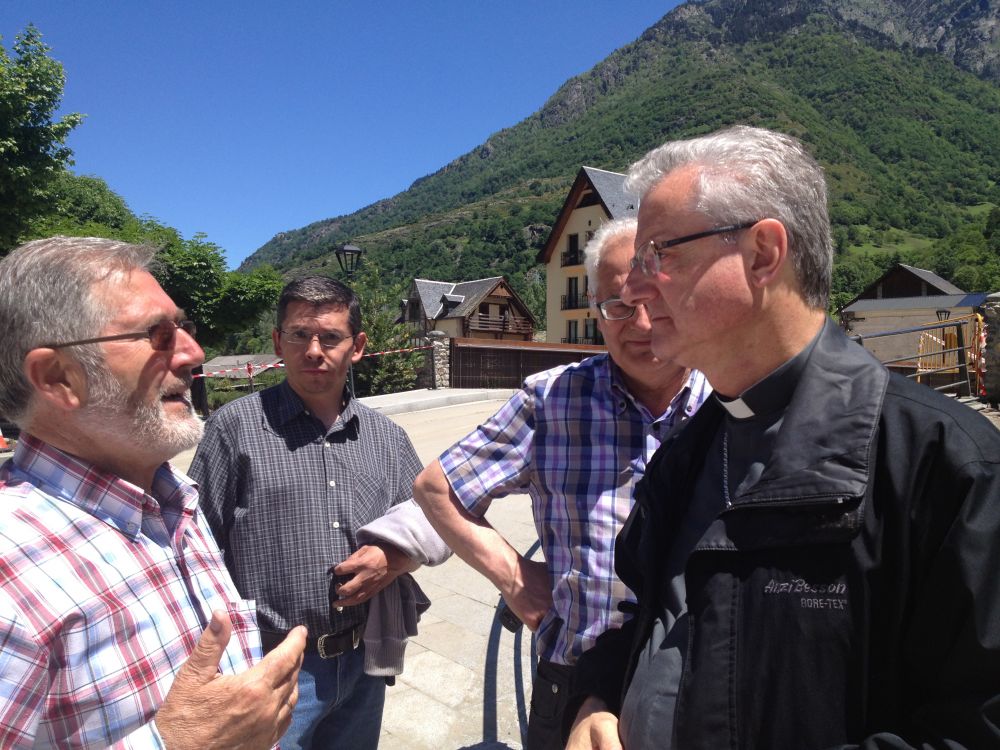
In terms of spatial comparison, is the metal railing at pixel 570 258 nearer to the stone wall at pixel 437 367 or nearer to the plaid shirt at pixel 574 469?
the stone wall at pixel 437 367

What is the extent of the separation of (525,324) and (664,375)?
44.6m

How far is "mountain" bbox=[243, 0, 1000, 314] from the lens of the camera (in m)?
94.0

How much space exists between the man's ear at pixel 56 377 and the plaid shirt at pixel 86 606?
9cm

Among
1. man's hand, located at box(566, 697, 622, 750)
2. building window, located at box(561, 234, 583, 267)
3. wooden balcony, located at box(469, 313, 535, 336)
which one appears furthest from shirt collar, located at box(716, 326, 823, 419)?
wooden balcony, located at box(469, 313, 535, 336)

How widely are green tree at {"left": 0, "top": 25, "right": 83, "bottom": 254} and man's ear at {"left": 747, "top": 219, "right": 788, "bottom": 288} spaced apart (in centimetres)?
1616

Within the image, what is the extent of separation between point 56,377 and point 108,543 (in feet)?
1.23

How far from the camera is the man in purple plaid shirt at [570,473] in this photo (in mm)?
1752

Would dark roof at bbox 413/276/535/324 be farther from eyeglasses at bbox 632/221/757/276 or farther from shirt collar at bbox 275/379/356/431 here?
eyeglasses at bbox 632/221/757/276

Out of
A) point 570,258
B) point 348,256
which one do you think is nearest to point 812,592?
point 348,256

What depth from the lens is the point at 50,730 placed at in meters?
1.10

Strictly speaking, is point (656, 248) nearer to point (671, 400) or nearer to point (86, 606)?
point (671, 400)

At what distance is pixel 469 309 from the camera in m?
41.2

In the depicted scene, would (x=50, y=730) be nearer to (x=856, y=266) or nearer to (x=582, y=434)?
(x=582, y=434)

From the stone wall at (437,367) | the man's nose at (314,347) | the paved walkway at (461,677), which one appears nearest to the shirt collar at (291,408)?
the man's nose at (314,347)
